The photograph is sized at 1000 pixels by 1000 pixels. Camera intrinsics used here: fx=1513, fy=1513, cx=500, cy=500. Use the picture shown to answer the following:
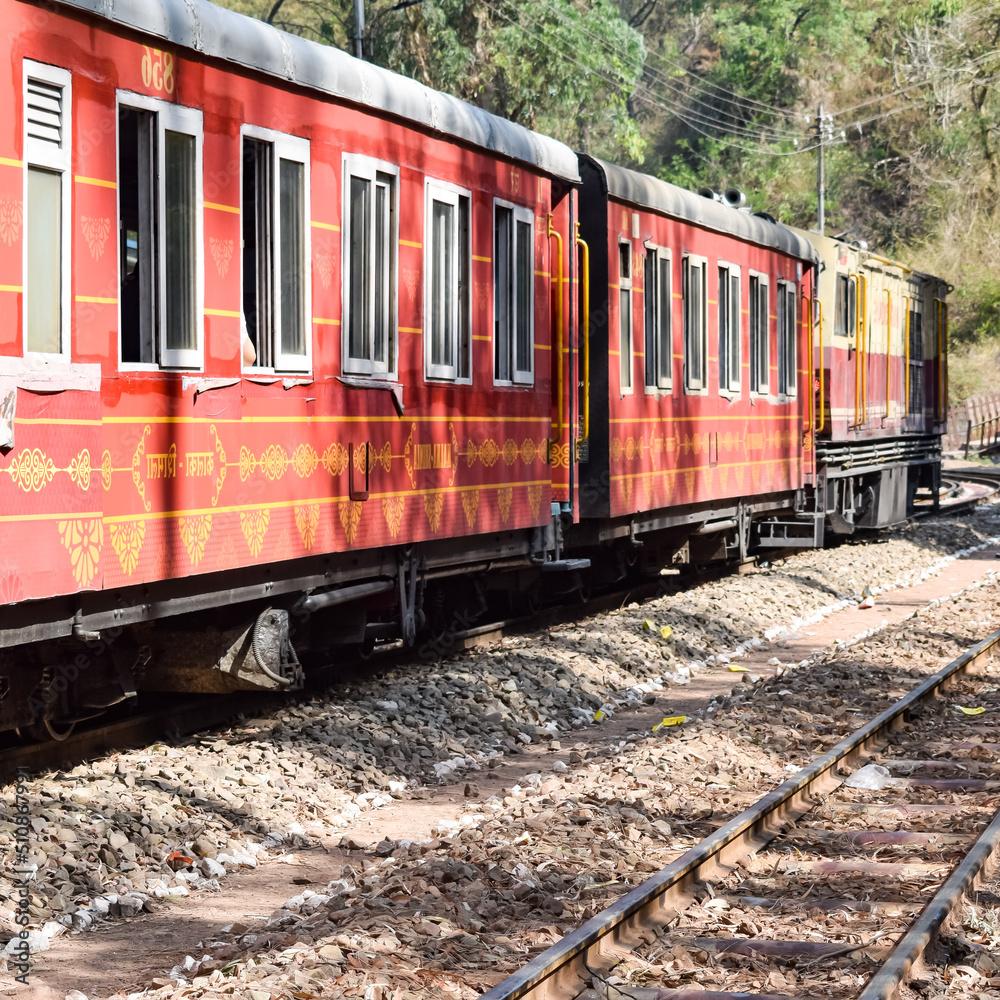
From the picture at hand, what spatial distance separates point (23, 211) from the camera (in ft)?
19.6

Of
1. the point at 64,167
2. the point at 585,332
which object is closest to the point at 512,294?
the point at 585,332

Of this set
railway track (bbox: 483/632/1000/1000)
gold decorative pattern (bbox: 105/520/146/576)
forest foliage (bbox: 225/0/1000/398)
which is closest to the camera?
railway track (bbox: 483/632/1000/1000)

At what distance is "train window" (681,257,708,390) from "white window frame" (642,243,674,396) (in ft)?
1.20

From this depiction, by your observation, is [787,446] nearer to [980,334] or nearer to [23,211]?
[23,211]

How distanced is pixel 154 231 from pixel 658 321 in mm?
7375

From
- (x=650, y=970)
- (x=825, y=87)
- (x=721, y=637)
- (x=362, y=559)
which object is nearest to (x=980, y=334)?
(x=825, y=87)

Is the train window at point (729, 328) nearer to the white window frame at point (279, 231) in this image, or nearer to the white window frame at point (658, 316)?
the white window frame at point (658, 316)

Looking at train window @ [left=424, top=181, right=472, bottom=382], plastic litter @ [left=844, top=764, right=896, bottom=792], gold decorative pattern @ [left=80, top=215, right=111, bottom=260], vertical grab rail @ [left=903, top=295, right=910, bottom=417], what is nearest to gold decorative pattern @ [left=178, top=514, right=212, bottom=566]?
gold decorative pattern @ [left=80, top=215, right=111, bottom=260]

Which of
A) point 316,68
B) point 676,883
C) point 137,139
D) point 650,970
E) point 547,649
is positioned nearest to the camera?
point 650,970

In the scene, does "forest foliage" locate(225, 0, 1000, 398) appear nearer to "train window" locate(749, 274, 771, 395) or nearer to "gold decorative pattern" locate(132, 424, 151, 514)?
"train window" locate(749, 274, 771, 395)

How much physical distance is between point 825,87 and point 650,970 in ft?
208

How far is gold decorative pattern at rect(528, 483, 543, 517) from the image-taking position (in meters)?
11.0

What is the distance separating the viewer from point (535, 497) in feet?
36.4

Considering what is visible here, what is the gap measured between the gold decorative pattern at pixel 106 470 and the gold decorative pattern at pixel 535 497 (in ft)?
16.0
